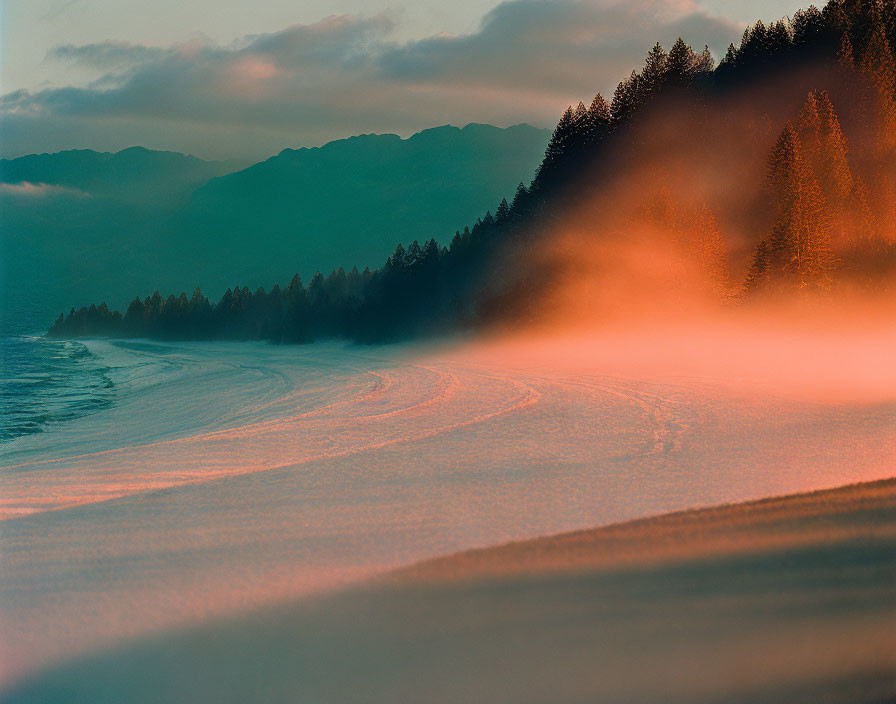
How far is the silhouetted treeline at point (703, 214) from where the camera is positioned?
34969mm

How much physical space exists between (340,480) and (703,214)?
37.0 meters

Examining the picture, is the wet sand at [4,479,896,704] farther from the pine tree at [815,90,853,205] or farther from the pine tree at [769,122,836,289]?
the pine tree at [815,90,853,205]

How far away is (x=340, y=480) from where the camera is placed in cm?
1002

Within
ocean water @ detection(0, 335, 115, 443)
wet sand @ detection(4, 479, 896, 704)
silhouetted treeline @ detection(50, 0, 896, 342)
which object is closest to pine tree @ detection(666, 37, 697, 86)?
silhouetted treeline @ detection(50, 0, 896, 342)

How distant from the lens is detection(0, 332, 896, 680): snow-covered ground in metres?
6.18

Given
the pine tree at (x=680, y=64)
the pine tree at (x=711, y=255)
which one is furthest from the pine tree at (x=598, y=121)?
the pine tree at (x=711, y=255)

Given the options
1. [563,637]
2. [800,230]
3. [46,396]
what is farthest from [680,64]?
[563,637]

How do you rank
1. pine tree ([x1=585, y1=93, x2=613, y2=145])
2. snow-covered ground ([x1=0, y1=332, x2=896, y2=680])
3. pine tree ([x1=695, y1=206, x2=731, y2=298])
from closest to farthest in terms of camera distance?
snow-covered ground ([x1=0, y1=332, x2=896, y2=680])
pine tree ([x1=695, y1=206, x2=731, y2=298])
pine tree ([x1=585, y1=93, x2=613, y2=145])

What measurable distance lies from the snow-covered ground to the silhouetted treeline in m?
17.5

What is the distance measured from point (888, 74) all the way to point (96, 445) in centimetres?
5094

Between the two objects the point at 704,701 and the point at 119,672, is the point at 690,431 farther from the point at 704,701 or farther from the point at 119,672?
the point at 119,672

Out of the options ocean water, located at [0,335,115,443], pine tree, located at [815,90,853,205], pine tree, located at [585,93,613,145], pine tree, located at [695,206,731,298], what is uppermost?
pine tree, located at [585,93,613,145]

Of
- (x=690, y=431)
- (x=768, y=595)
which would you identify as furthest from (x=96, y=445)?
(x=768, y=595)

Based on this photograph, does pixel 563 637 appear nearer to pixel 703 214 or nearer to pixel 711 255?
pixel 711 255
